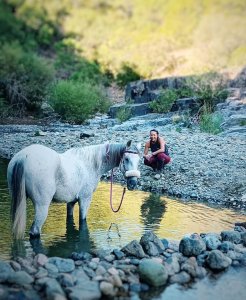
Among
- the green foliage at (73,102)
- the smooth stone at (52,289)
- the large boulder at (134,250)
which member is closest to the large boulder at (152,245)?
the large boulder at (134,250)

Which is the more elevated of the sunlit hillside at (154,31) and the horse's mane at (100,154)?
the sunlit hillside at (154,31)

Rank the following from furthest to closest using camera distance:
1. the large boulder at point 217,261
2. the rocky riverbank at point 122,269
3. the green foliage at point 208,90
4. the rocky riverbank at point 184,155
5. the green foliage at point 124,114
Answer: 1. the green foliage at point 208,90
2. the green foliage at point 124,114
3. the rocky riverbank at point 184,155
4. the large boulder at point 217,261
5. the rocky riverbank at point 122,269

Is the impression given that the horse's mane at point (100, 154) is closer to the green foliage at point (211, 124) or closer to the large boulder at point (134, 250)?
the large boulder at point (134, 250)

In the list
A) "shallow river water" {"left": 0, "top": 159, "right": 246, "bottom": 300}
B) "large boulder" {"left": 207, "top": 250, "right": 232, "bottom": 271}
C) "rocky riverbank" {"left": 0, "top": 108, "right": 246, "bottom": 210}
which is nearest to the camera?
"shallow river water" {"left": 0, "top": 159, "right": 246, "bottom": 300}

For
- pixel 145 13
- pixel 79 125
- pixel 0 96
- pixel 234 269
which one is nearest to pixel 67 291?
pixel 234 269

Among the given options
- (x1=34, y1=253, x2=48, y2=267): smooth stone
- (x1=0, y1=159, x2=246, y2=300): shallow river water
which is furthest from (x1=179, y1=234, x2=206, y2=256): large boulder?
(x1=34, y1=253, x2=48, y2=267): smooth stone

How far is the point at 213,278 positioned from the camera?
6.77m

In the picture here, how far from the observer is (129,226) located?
8852mm

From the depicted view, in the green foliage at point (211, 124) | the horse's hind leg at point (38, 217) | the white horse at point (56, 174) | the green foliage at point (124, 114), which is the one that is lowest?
the horse's hind leg at point (38, 217)

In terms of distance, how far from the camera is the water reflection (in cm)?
914

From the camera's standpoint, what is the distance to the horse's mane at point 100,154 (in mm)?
8195

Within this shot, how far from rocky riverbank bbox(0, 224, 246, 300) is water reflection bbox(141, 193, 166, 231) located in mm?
1386

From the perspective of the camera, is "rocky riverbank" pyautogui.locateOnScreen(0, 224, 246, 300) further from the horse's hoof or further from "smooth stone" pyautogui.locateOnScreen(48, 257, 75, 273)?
the horse's hoof

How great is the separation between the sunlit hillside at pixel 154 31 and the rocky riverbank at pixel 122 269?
89.4ft
